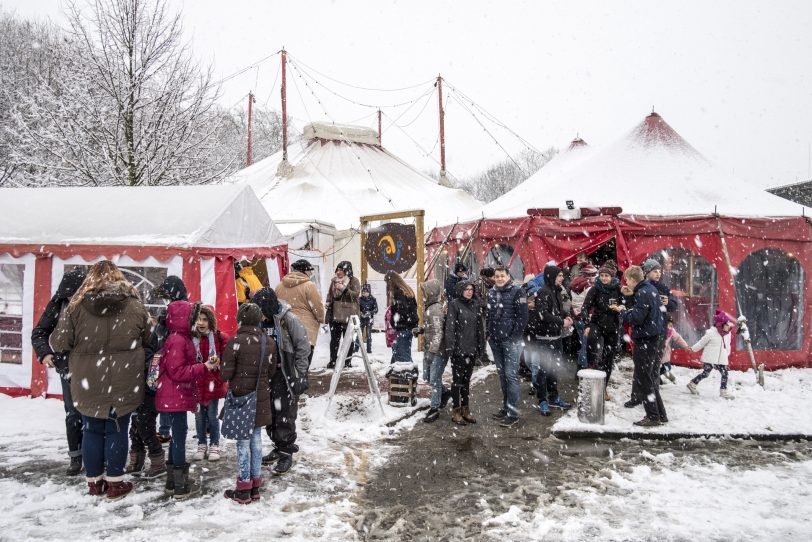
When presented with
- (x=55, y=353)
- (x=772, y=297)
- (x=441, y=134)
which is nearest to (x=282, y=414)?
(x=55, y=353)

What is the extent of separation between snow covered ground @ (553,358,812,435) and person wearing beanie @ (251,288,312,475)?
9.46 feet

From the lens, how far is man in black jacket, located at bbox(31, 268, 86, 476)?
437cm

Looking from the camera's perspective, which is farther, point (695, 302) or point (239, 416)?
point (695, 302)

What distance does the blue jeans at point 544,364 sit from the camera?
670 centimetres

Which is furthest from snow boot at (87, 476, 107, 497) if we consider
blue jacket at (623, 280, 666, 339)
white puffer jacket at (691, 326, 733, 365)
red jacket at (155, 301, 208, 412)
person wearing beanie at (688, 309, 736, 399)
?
white puffer jacket at (691, 326, 733, 365)

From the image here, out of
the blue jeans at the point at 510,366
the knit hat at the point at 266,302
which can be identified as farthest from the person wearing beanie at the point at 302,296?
the knit hat at the point at 266,302

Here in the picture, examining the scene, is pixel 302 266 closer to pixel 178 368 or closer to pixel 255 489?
pixel 178 368

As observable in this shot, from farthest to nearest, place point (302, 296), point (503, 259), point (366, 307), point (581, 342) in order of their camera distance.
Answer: point (503, 259), point (366, 307), point (581, 342), point (302, 296)

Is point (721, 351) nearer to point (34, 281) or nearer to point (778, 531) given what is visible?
point (778, 531)

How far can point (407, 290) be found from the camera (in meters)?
7.31

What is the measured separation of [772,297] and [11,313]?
12.4 m

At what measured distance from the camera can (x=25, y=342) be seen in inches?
275

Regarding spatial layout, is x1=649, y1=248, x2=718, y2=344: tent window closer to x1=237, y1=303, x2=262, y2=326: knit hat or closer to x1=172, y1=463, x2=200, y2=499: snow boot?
x1=237, y1=303, x2=262, y2=326: knit hat

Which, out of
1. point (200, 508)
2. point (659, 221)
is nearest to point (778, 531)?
point (200, 508)
